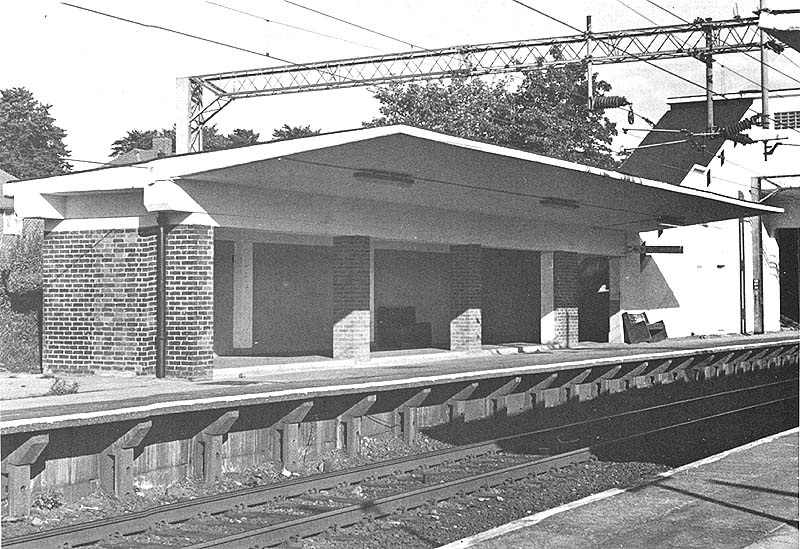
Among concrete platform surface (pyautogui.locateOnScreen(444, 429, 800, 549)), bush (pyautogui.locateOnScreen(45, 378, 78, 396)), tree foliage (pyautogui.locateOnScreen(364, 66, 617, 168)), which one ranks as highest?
tree foliage (pyautogui.locateOnScreen(364, 66, 617, 168))

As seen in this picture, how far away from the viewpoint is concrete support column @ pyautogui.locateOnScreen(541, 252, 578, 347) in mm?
25359

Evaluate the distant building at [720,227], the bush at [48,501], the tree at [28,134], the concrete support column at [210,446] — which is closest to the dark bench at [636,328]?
the distant building at [720,227]

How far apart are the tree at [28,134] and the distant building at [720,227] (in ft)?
119

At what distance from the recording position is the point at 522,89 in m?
50.4

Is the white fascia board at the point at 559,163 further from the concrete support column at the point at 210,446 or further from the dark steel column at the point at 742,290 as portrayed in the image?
the dark steel column at the point at 742,290

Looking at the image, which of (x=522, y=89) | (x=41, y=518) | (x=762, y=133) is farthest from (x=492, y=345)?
(x=522, y=89)

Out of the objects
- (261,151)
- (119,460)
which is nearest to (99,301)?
(261,151)

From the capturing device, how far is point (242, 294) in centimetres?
2056

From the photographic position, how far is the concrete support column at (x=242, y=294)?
67.3 ft

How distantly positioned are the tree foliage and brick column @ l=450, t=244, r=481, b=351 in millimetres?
25062

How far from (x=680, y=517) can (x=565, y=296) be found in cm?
1789

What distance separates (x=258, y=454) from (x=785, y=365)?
21.7 metres

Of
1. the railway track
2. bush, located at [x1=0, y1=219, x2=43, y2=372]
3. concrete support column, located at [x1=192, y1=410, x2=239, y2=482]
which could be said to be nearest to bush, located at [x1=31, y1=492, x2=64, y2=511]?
the railway track

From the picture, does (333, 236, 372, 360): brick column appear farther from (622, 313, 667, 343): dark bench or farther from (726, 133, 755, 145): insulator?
(622, 313, 667, 343): dark bench
